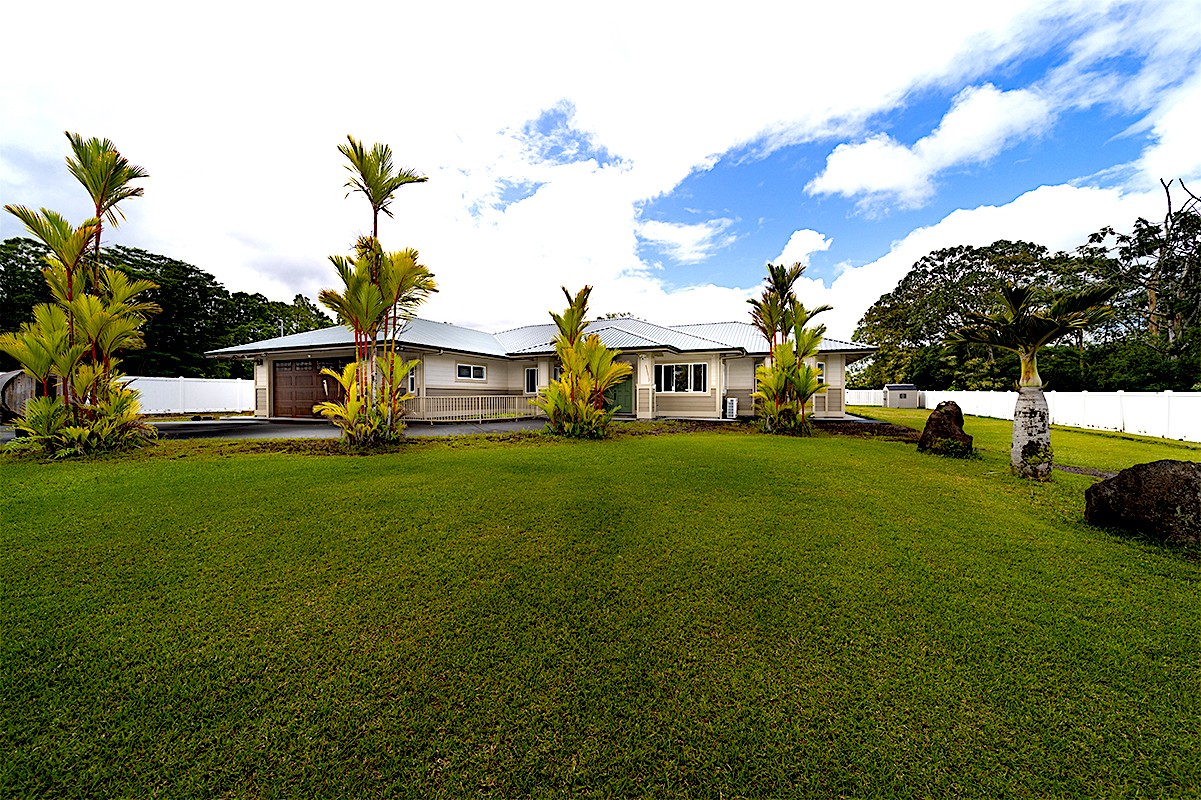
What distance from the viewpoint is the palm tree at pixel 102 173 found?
7047 millimetres

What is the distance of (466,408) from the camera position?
15734 millimetres

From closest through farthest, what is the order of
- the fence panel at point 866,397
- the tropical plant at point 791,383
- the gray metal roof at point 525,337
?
1. the tropical plant at point 791,383
2. the gray metal roof at point 525,337
3. the fence panel at point 866,397

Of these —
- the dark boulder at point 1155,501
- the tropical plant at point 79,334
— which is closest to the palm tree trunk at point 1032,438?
the dark boulder at point 1155,501

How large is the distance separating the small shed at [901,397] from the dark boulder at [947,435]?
22616mm

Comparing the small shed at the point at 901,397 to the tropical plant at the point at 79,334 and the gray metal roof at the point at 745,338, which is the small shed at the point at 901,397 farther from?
the tropical plant at the point at 79,334

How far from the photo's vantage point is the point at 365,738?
1845 millimetres

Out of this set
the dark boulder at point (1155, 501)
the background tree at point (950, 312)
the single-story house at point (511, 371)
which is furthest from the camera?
the background tree at point (950, 312)

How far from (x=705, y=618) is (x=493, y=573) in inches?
59.5

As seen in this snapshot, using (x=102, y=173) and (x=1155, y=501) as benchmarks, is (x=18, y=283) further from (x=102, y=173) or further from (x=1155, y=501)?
(x=1155, y=501)

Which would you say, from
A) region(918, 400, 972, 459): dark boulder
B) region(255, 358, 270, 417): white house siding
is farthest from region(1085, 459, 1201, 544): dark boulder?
region(255, 358, 270, 417): white house siding

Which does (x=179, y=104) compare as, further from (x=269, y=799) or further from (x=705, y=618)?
(x=705, y=618)

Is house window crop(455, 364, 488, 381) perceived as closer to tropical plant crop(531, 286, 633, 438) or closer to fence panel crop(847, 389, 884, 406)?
tropical plant crop(531, 286, 633, 438)

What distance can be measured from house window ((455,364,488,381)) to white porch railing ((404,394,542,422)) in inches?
49.5

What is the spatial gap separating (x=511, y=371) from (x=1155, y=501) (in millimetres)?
17983
